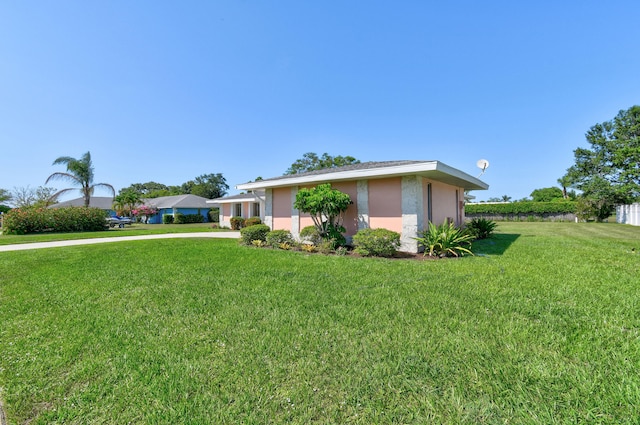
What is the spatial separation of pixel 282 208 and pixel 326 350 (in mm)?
10004

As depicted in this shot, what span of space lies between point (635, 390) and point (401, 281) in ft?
11.1

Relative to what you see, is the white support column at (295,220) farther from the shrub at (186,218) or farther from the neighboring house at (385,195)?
the shrub at (186,218)

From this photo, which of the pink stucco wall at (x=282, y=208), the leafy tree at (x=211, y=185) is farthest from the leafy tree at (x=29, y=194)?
the pink stucco wall at (x=282, y=208)

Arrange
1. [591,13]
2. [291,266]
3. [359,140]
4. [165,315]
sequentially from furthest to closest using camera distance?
[359,140]
[591,13]
[291,266]
[165,315]

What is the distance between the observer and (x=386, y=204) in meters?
9.43

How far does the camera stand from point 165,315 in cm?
385

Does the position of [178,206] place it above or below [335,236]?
above

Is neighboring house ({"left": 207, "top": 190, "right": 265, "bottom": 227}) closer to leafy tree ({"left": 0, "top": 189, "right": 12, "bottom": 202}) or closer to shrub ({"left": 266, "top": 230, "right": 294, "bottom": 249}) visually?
shrub ({"left": 266, "top": 230, "right": 294, "bottom": 249})

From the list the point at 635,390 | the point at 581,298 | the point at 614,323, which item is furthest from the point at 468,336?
the point at 581,298

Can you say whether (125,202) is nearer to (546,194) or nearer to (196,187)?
(196,187)

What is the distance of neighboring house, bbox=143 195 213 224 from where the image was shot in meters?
35.3

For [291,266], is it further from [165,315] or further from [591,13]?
[591,13]

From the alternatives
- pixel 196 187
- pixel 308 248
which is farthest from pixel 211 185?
pixel 308 248

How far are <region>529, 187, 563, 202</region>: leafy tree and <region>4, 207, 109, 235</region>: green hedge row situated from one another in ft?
236
